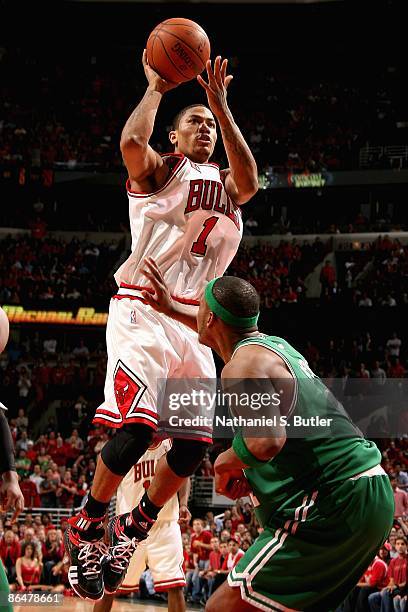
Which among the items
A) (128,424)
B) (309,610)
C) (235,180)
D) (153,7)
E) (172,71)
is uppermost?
(153,7)

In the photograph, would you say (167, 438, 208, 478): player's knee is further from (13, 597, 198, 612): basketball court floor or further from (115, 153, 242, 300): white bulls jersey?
(13, 597, 198, 612): basketball court floor

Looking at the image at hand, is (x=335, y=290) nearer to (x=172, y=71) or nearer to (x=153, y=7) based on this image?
(x=153, y=7)

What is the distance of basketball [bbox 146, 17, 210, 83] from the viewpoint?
217 inches

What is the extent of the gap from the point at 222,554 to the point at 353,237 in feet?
50.9

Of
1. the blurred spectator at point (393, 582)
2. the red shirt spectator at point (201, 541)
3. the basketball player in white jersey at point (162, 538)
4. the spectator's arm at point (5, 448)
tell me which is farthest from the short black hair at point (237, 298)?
the red shirt spectator at point (201, 541)

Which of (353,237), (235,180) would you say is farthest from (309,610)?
(353,237)

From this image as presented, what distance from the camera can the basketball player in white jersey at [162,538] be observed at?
6.55 meters

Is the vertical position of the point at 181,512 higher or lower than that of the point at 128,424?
lower

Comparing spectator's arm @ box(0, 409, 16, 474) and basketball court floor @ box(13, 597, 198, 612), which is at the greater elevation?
spectator's arm @ box(0, 409, 16, 474)

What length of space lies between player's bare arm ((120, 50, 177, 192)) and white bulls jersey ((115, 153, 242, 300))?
3.1 inches

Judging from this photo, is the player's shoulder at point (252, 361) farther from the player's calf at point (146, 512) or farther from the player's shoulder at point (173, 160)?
the player's shoulder at point (173, 160)

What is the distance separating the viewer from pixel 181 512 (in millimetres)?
6746

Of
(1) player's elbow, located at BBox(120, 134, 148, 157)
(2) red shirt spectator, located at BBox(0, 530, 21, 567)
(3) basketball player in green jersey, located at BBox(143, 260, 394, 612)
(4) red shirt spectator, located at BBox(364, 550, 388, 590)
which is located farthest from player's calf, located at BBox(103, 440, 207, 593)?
(2) red shirt spectator, located at BBox(0, 530, 21, 567)

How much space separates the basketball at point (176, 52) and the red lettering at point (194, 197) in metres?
0.71
